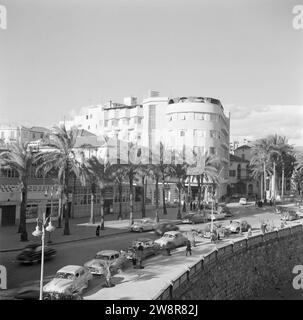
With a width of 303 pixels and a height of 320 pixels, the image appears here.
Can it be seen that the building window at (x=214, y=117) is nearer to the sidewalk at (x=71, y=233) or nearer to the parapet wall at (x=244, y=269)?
the sidewalk at (x=71, y=233)

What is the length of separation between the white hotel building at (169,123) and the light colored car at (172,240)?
28080 mm

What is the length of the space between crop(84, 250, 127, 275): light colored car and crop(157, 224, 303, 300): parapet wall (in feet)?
14.7

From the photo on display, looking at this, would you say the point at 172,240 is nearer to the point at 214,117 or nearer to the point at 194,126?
the point at 194,126

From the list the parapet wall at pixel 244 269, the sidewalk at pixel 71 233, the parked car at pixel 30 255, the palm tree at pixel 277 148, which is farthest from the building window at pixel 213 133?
the parked car at pixel 30 255

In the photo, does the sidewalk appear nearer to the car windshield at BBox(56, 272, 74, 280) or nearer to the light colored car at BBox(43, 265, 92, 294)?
the car windshield at BBox(56, 272, 74, 280)

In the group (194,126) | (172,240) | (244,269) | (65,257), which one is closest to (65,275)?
(65,257)

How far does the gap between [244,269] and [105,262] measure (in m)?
13.1

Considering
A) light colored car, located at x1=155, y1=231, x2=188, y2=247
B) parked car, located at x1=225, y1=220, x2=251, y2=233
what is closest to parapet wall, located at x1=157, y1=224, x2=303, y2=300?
parked car, located at x1=225, y1=220, x2=251, y2=233

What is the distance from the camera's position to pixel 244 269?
106ft

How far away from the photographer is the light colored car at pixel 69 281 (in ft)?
63.1

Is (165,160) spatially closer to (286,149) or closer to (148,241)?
(148,241)

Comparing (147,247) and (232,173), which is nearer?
(147,247)
